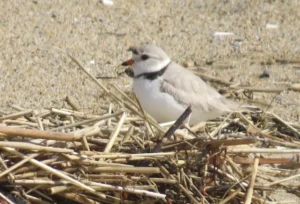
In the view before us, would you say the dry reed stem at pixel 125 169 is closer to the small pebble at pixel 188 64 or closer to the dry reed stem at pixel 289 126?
the dry reed stem at pixel 289 126

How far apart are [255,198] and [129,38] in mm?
3648

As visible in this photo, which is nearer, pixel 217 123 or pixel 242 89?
pixel 217 123

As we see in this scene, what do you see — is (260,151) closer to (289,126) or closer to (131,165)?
(131,165)

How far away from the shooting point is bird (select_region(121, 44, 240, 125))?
632 centimetres

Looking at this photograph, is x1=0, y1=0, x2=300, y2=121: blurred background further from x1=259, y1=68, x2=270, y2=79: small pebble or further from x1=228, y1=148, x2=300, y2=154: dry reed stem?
x1=228, y1=148, x2=300, y2=154: dry reed stem

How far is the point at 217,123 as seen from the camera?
21.0 feet

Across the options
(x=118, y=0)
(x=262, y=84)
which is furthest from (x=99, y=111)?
(x=118, y=0)

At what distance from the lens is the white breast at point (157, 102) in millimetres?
6281

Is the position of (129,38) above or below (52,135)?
below


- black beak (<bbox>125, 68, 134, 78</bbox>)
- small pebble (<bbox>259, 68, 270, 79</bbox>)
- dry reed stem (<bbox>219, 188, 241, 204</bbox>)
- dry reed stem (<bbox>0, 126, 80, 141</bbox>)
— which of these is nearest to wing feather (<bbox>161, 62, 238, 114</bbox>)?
black beak (<bbox>125, 68, 134, 78</bbox>)

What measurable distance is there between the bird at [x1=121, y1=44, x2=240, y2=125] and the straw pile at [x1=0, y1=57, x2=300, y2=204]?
116cm

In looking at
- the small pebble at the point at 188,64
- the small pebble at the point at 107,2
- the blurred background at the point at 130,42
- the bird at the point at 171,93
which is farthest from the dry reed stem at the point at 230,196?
the small pebble at the point at 107,2

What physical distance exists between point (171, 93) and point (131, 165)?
166 centimetres

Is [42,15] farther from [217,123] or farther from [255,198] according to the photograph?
[255,198]
